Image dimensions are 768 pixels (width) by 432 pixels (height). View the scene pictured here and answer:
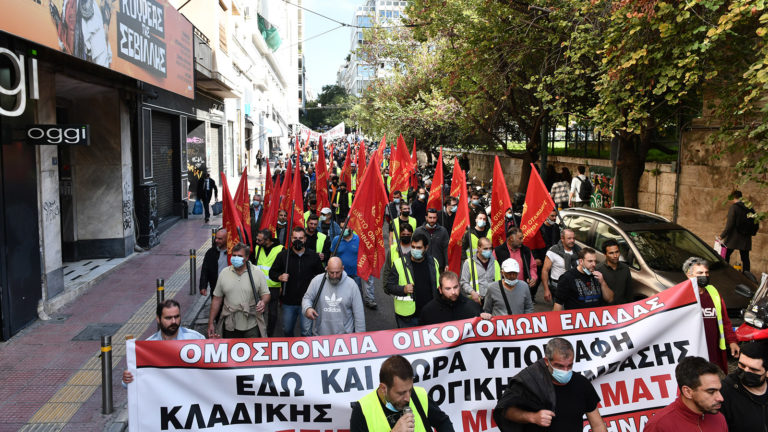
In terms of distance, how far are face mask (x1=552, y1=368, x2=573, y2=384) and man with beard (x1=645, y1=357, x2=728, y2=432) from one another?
1.75 ft

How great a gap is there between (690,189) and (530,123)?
24.4ft

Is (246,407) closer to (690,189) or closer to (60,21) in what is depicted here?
(60,21)

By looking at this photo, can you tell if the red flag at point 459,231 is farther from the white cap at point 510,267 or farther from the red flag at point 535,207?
the white cap at point 510,267

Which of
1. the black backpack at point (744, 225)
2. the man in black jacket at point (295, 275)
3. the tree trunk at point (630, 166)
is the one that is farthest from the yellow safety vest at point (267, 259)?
the tree trunk at point (630, 166)

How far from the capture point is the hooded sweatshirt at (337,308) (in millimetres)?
6453

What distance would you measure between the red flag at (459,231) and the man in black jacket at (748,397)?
4.70 meters

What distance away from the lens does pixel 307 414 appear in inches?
187

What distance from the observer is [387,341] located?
5027mm

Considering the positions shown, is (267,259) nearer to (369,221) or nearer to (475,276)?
(369,221)

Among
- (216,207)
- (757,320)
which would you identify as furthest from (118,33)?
(216,207)

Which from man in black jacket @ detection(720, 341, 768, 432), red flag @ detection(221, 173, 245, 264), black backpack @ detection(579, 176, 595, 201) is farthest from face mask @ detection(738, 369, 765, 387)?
black backpack @ detection(579, 176, 595, 201)

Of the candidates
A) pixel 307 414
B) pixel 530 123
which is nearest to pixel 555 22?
pixel 530 123

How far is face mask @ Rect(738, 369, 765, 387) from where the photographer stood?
4.00 meters

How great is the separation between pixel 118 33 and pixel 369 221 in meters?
5.72
